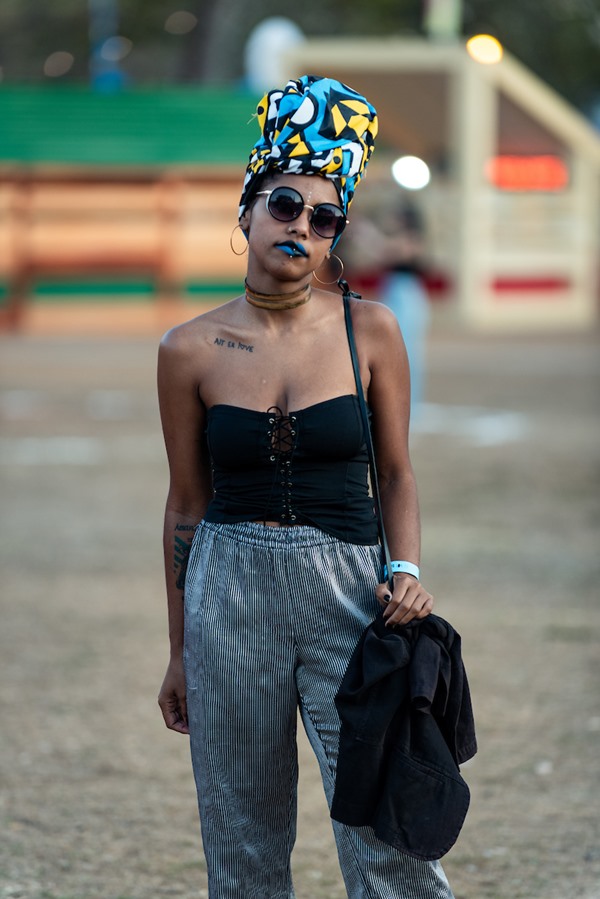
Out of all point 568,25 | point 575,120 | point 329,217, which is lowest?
point 329,217

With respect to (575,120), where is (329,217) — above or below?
below

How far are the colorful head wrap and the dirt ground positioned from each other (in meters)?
2.10

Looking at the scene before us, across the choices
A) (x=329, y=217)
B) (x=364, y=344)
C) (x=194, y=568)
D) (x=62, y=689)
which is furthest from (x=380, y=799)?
(x=62, y=689)

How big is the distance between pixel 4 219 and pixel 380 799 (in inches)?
906

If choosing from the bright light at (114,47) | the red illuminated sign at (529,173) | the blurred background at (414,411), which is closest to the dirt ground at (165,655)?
the blurred background at (414,411)

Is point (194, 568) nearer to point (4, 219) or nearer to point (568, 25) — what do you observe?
point (4, 219)

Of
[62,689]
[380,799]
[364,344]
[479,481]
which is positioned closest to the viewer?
[380,799]

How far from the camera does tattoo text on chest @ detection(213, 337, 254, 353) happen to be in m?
2.97

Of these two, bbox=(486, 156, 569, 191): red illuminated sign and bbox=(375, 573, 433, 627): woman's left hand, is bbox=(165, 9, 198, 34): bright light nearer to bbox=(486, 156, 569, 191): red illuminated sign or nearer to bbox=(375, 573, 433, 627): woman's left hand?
bbox=(486, 156, 569, 191): red illuminated sign

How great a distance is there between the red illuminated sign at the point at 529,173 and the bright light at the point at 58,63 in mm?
30248

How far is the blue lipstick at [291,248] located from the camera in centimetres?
292

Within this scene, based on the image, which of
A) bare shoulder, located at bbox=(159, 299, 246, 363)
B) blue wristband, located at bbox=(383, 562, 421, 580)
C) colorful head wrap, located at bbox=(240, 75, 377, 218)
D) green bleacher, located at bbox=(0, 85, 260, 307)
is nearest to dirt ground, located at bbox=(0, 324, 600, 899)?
blue wristband, located at bbox=(383, 562, 421, 580)

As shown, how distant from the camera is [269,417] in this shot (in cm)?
292

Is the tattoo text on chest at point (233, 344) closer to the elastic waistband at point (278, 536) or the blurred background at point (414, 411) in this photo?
the elastic waistband at point (278, 536)
